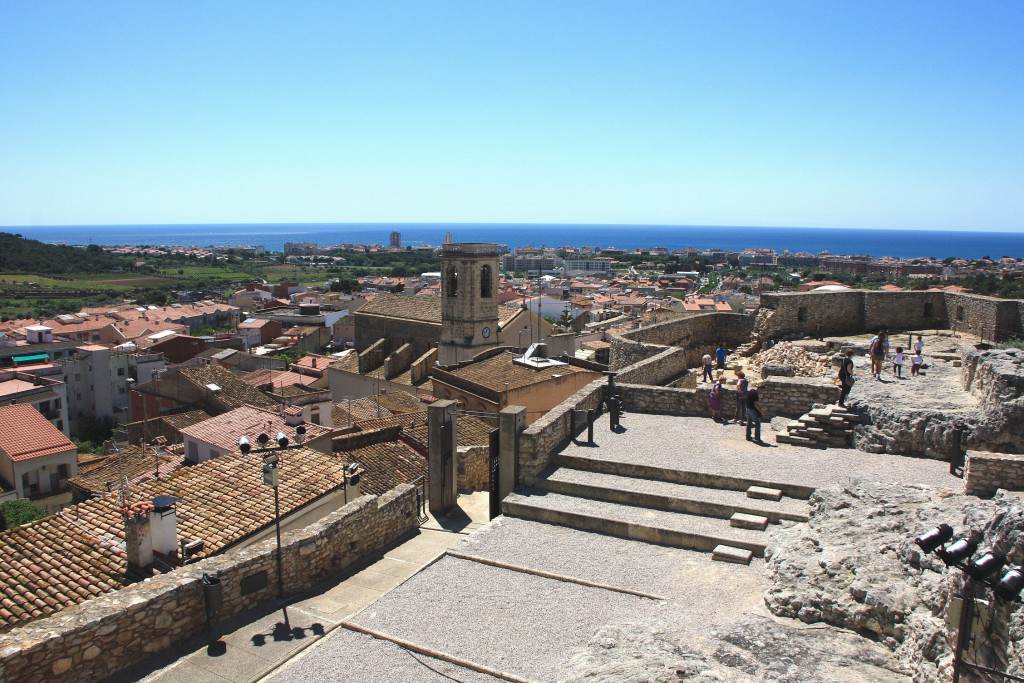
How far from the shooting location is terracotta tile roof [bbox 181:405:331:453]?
673 inches

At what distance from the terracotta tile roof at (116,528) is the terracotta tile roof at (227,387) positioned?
1790 centimetres

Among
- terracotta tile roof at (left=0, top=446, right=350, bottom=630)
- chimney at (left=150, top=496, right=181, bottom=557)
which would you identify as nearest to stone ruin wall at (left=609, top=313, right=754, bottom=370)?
terracotta tile roof at (left=0, top=446, right=350, bottom=630)

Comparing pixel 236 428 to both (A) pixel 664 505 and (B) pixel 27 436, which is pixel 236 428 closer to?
(A) pixel 664 505

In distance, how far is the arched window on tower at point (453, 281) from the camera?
3547 cm

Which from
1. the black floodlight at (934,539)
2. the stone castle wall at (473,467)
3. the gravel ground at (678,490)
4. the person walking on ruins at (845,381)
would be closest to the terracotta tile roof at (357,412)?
the stone castle wall at (473,467)

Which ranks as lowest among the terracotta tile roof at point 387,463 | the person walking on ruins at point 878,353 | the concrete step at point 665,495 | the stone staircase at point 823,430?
→ the terracotta tile roof at point 387,463

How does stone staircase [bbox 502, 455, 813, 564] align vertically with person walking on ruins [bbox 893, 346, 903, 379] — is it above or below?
below

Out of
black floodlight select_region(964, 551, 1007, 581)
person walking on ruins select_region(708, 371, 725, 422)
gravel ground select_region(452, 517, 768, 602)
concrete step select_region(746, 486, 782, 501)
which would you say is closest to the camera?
black floodlight select_region(964, 551, 1007, 581)

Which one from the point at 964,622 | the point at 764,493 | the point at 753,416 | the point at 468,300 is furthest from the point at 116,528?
the point at 468,300

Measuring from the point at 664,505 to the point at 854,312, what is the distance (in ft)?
47.0

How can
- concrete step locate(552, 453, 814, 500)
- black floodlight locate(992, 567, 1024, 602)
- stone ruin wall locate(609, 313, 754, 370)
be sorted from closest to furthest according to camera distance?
black floodlight locate(992, 567, 1024, 602) < concrete step locate(552, 453, 814, 500) < stone ruin wall locate(609, 313, 754, 370)

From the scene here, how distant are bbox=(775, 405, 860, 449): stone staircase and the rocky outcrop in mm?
3228

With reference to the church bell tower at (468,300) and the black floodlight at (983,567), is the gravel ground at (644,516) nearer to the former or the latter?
the black floodlight at (983,567)

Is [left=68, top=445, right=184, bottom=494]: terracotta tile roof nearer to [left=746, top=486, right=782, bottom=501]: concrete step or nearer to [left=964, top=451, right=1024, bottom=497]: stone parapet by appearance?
[left=746, top=486, right=782, bottom=501]: concrete step
